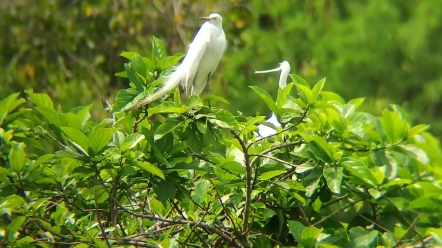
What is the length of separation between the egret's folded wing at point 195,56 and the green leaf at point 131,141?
79 cm

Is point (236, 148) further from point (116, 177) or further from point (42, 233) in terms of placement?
point (42, 233)

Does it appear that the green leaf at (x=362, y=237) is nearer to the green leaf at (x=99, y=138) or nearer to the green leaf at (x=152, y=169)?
the green leaf at (x=152, y=169)

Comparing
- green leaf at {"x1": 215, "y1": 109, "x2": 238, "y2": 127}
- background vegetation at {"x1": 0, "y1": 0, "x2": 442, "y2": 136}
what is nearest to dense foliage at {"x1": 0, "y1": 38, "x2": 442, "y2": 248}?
green leaf at {"x1": 215, "y1": 109, "x2": 238, "y2": 127}

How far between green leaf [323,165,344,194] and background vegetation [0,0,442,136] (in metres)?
4.63

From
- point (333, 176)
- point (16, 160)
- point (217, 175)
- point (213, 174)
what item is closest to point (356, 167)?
point (333, 176)

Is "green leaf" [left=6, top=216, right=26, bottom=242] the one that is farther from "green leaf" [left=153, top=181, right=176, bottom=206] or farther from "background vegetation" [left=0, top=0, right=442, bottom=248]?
"green leaf" [left=153, top=181, right=176, bottom=206]

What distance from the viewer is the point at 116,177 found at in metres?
2.49

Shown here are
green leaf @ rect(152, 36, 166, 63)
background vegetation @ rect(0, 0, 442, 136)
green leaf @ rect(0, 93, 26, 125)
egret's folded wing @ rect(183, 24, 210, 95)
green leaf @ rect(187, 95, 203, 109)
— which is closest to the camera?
green leaf @ rect(187, 95, 203, 109)

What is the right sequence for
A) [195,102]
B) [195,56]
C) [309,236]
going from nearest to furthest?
[195,102]
[309,236]
[195,56]

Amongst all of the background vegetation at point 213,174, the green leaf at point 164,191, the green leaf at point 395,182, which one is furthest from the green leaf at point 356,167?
the green leaf at point 164,191

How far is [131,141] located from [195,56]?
88cm

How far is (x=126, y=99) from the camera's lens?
8.06 ft

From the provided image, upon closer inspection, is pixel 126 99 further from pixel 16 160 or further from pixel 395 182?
pixel 395 182

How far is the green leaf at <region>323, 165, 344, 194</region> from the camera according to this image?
2453mm
